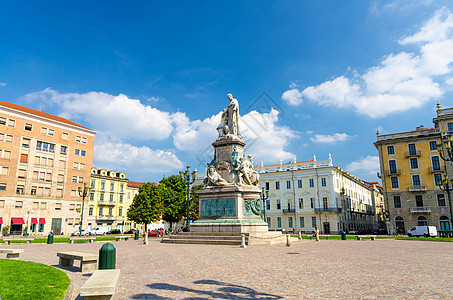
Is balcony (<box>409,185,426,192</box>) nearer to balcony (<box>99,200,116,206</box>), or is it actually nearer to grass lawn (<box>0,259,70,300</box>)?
grass lawn (<box>0,259,70,300</box>)

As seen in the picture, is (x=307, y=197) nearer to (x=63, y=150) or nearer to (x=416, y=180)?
(x=416, y=180)

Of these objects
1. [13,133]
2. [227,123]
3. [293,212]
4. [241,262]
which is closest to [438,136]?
[293,212]

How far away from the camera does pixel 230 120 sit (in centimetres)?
2405

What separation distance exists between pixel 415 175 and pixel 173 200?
40.5 m

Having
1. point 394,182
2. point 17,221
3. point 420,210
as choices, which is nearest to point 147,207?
point 17,221

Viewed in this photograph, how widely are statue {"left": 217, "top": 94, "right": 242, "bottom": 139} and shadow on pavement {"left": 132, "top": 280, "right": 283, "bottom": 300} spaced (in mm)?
16911

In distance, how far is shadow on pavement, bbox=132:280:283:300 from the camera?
619cm

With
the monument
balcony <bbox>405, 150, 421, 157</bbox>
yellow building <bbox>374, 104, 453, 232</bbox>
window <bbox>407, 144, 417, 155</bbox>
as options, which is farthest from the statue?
window <bbox>407, 144, 417, 155</bbox>

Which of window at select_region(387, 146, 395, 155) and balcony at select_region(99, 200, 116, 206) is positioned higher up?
window at select_region(387, 146, 395, 155)

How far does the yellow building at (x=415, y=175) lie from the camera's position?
49250mm

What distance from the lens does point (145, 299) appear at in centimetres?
606

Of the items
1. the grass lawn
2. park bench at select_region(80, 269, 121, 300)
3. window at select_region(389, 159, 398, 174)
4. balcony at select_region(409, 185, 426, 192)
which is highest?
window at select_region(389, 159, 398, 174)

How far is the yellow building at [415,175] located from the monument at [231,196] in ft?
128

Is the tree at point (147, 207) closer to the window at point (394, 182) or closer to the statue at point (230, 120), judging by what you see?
the statue at point (230, 120)
